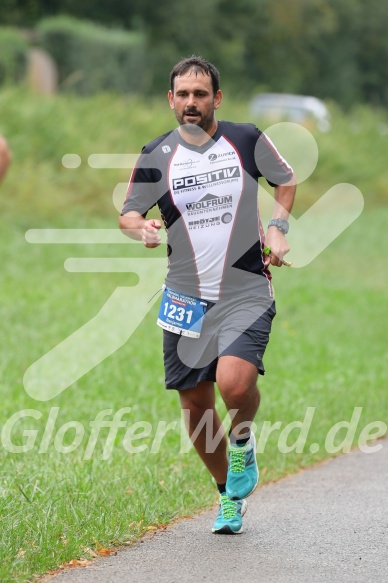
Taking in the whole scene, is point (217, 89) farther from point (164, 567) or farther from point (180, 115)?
point (164, 567)

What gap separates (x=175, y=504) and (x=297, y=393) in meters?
4.26

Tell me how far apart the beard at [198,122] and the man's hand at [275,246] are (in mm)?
614

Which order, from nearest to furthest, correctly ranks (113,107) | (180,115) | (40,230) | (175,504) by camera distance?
(180,115) < (175,504) < (40,230) < (113,107)

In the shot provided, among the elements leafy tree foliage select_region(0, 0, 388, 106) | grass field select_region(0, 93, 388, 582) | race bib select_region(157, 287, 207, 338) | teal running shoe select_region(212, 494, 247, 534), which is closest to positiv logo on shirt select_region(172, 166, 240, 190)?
race bib select_region(157, 287, 207, 338)

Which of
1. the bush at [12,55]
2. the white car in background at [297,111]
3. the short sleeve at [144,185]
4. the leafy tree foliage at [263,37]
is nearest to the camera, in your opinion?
the short sleeve at [144,185]

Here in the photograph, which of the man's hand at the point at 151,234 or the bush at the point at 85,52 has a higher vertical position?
the bush at the point at 85,52

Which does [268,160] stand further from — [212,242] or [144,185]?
[144,185]

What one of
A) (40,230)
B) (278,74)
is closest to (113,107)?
(40,230)

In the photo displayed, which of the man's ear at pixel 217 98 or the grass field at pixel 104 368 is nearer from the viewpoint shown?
the man's ear at pixel 217 98

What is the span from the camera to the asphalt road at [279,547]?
5.32 meters

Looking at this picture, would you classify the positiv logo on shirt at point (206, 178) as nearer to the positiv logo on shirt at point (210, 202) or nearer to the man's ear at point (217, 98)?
the positiv logo on shirt at point (210, 202)

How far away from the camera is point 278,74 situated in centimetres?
5684

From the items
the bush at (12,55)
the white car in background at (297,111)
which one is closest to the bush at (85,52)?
the bush at (12,55)

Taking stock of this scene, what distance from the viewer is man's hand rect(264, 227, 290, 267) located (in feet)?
19.7
